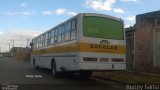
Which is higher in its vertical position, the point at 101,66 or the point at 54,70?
the point at 101,66

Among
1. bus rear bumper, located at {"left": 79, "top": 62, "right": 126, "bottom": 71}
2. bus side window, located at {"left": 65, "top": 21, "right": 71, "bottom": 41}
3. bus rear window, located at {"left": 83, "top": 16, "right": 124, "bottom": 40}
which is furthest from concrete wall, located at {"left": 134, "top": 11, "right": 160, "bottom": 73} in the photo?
bus side window, located at {"left": 65, "top": 21, "right": 71, "bottom": 41}

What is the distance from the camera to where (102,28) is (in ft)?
55.8

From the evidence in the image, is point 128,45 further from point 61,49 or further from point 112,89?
point 112,89

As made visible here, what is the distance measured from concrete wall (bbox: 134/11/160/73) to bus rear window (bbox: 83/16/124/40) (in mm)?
5897

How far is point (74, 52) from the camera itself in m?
16.6

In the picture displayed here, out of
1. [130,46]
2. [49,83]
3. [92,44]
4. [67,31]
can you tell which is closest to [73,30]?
[67,31]

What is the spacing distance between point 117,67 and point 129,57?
10.6 meters

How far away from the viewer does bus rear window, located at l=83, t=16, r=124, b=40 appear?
16641mm

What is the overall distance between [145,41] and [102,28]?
7694 mm

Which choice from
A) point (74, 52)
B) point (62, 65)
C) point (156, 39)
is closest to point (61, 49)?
point (62, 65)

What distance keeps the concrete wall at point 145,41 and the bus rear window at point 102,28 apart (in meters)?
5.90

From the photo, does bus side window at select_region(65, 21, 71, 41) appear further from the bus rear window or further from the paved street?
the paved street

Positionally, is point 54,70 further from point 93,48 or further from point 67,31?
point 93,48

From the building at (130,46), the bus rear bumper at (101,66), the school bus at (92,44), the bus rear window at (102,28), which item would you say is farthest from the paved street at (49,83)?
the building at (130,46)
